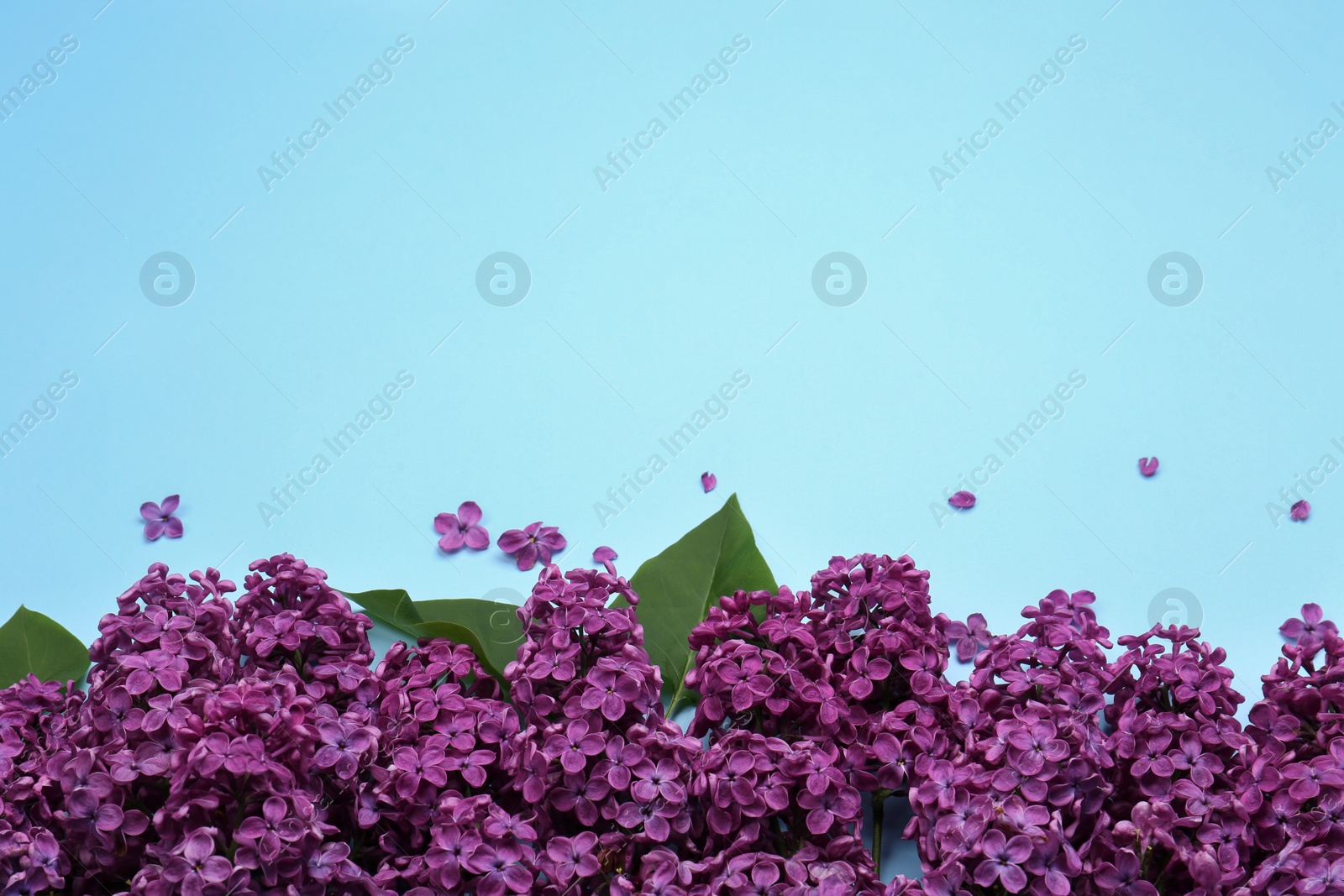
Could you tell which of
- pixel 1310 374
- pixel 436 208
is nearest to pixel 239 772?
pixel 436 208

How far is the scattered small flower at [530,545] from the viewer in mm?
1854

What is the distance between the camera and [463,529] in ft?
6.22

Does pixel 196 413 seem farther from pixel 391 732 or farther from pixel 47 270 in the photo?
pixel 391 732

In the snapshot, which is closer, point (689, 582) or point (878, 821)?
point (878, 821)

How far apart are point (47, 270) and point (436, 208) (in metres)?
0.83

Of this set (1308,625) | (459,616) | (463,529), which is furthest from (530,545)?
(1308,625)

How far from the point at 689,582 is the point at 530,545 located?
1.20ft

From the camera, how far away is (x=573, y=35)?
232cm

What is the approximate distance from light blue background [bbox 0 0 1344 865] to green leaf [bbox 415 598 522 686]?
0.22m

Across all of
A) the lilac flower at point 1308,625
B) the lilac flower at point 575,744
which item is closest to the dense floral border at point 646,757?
the lilac flower at point 575,744

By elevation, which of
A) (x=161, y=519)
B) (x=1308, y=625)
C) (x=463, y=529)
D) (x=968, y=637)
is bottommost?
(x=161, y=519)

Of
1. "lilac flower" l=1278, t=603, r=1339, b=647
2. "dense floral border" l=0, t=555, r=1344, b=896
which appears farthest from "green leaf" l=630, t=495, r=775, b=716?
"lilac flower" l=1278, t=603, r=1339, b=647

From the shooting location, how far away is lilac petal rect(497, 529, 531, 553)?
1.86 metres

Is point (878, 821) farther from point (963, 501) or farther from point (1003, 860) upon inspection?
point (963, 501)
